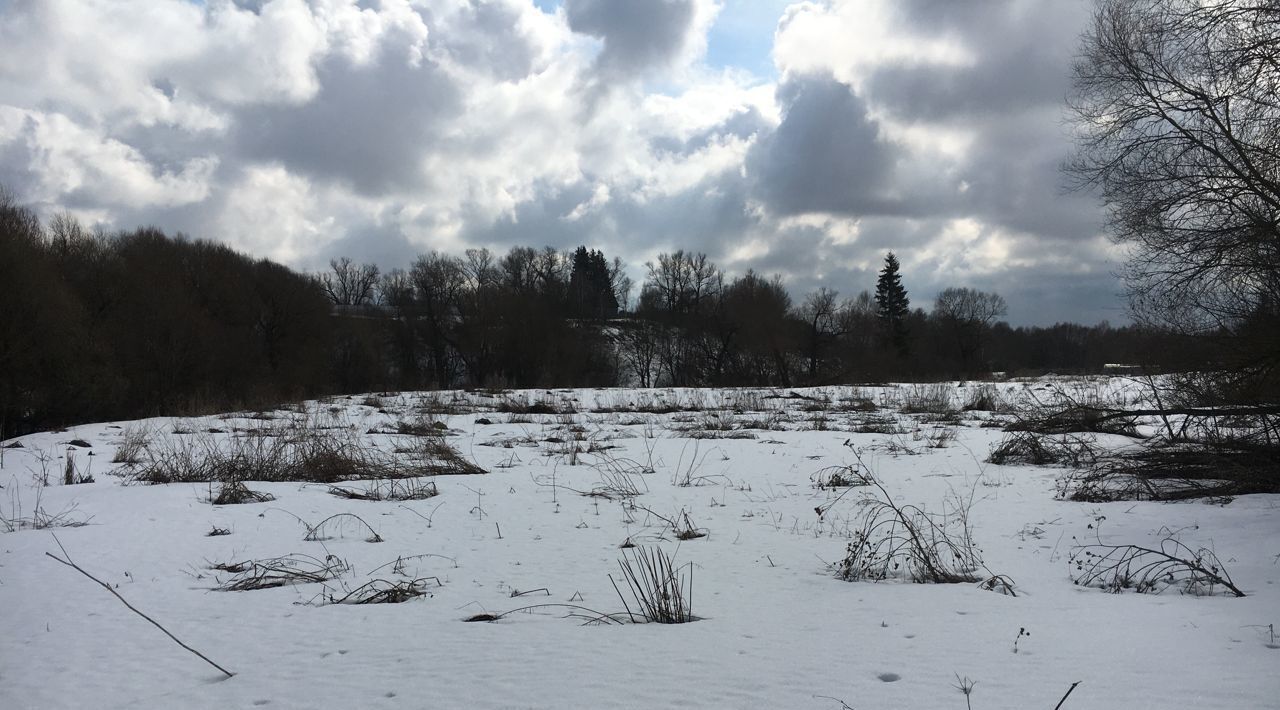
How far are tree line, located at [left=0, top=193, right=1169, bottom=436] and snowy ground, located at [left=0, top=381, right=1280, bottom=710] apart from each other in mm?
6075

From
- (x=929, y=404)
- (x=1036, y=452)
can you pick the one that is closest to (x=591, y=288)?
(x=929, y=404)

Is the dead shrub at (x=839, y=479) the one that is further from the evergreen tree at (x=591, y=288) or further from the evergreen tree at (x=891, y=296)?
the evergreen tree at (x=891, y=296)

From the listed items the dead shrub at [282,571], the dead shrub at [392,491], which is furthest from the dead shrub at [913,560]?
the dead shrub at [392,491]

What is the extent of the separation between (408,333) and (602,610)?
5288 centimetres

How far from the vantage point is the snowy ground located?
228cm

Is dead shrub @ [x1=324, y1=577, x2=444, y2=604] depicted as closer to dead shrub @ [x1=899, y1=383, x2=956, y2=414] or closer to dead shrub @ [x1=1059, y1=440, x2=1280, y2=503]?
dead shrub @ [x1=1059, y1=440, x2=1280, y2=503]

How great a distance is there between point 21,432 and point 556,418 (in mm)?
15115

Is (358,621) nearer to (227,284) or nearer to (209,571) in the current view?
(209,571)

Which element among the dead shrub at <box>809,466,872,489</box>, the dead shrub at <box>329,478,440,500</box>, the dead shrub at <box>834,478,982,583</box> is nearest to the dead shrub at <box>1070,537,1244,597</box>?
the dead shrub at <box>834,478,982,583</box>

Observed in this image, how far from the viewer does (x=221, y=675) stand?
2.48m

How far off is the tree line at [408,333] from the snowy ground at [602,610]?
6.08 metres

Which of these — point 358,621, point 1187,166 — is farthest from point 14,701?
point 1187,166

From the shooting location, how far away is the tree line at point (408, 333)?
61.0 feet

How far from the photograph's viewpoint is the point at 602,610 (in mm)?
3264
